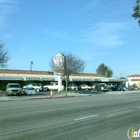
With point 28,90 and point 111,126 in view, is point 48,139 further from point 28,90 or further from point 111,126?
point 28,90

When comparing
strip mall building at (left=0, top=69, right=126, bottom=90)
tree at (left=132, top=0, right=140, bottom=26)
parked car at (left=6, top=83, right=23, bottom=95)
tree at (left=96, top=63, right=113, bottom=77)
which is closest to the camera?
tree at (left=132, top=0, right=140, bottom=26)

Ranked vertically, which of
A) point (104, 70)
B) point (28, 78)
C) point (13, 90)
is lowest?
point (13, 90)

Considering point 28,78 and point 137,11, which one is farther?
point 28,78

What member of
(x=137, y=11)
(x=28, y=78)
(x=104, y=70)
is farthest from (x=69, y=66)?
(x=104, y=70)

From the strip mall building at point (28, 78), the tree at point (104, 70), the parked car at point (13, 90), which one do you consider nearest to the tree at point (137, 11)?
the parked car at point (13, 90)

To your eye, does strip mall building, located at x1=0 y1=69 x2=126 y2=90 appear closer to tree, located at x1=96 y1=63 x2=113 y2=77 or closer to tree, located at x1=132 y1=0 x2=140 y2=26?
tree, located at x1=96 y1=63 x2=113 y2=77

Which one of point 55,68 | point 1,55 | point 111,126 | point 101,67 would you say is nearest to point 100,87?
point 55,68

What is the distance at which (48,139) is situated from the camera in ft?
27.8

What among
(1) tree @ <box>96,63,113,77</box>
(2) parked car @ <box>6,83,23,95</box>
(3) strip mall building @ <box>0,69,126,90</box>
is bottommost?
(2) parked car @ <box>6,83,23,95</box>

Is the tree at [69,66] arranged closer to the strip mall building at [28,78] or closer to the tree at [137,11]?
the strip mall building at [28,78]

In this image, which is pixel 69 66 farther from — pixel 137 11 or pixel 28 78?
pixel 137 11

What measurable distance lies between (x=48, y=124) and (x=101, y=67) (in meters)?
119

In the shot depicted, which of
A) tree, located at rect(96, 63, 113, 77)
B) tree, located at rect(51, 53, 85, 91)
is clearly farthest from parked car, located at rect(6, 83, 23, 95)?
tree, located at rect(96, 63, 113, 77)

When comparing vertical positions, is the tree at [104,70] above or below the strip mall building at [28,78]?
above
